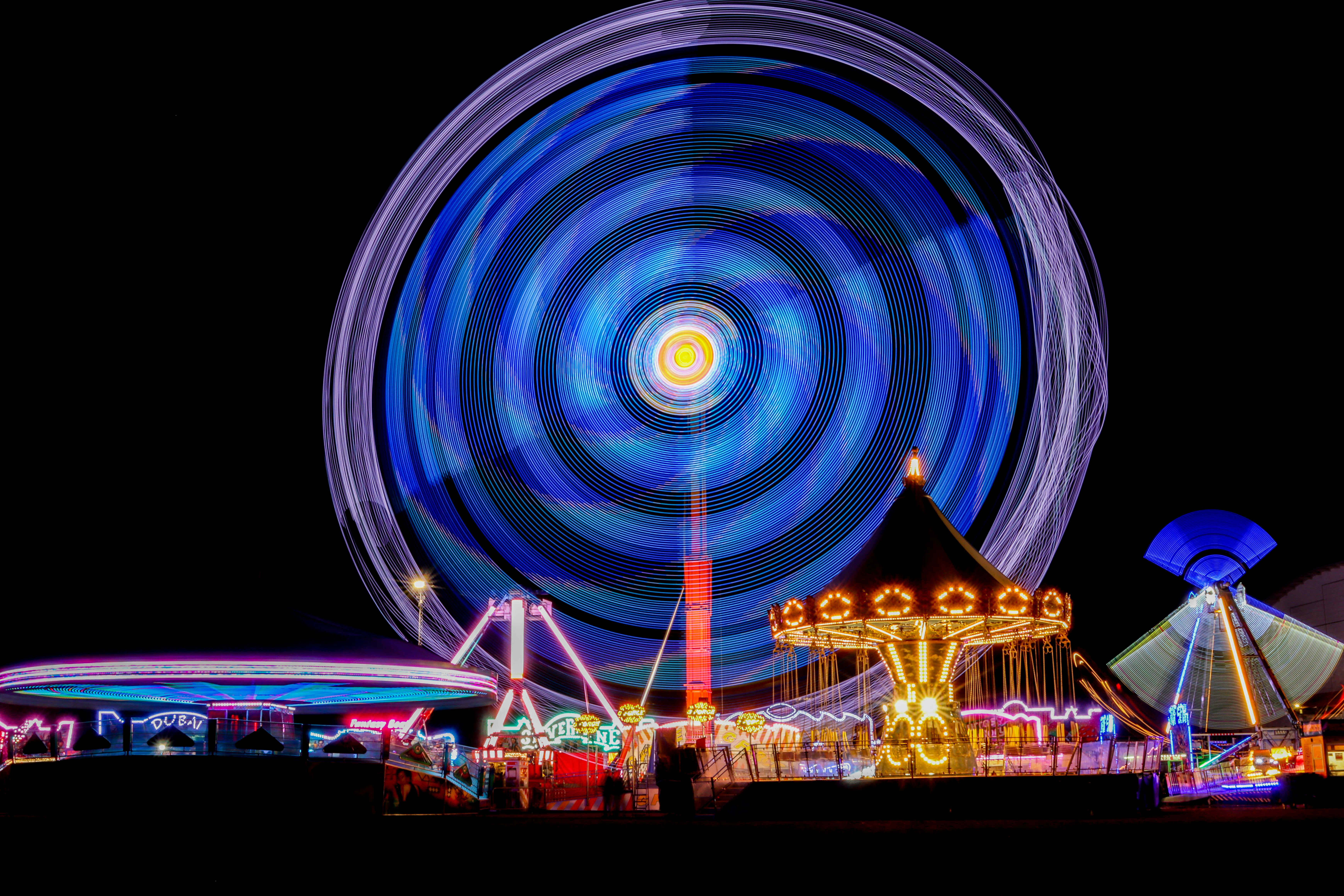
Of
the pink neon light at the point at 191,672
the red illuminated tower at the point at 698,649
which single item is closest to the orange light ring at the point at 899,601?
the pink neon light at the point at 191,672

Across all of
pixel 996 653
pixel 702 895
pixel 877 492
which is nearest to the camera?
pixel 702 895

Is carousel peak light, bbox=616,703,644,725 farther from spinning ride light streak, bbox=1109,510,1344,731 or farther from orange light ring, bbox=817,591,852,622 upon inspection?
orange light ring, bbox=817,591,852,622

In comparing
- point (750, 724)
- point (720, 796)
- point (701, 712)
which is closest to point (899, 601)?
point (720, 796)

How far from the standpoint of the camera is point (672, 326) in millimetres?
29312

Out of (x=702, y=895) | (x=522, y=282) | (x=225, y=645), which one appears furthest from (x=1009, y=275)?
(x=702, y=895)

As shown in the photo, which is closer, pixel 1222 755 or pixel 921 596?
pixel 921 596

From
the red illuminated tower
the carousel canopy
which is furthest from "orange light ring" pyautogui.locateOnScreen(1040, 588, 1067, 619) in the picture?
the red illuminated tower

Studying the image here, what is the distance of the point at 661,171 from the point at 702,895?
970 inches

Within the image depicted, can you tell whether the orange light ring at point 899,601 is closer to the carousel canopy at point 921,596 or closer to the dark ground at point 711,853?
the carousel canopy at point 921,596

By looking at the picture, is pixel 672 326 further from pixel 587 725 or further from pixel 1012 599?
pixel 1012 599

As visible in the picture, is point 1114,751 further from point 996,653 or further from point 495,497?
point 996,653

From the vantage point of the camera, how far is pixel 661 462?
1151 inches

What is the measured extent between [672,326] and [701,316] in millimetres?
730

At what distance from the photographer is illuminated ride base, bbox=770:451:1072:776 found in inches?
719
